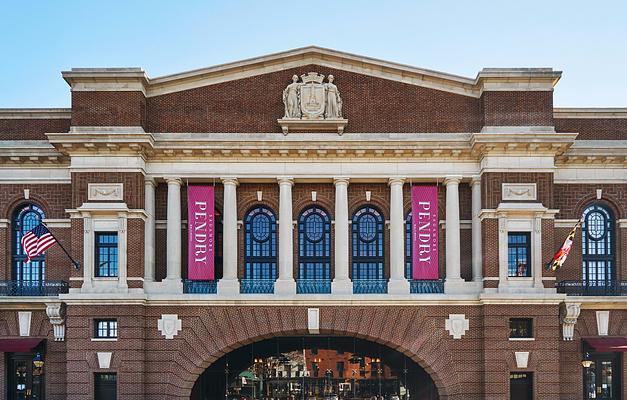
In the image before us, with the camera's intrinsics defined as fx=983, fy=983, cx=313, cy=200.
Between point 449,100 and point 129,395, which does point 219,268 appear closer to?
point 129,395

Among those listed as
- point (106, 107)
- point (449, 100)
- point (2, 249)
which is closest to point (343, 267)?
point (449, 100)

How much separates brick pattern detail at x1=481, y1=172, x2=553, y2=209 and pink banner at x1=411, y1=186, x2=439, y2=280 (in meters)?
2.46

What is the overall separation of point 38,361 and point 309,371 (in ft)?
39.8

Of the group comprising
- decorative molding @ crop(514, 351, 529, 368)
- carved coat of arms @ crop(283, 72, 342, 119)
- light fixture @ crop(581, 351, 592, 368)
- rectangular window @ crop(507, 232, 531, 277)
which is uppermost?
carved coat of arms @ crop(283, 72, 342, 119)

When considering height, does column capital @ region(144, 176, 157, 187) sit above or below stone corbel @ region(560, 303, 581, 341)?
above

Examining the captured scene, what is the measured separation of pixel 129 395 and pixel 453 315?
14.1 metres

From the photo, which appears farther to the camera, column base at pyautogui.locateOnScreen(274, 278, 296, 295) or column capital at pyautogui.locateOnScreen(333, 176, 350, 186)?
column capital at pyautogui.locateOnScreen(333, 176, 350, 186)

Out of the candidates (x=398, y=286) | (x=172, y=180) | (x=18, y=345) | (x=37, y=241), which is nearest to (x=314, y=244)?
(x=398, y=286)

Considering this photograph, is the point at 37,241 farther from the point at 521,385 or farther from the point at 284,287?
the point at 521,385

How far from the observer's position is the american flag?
134ft

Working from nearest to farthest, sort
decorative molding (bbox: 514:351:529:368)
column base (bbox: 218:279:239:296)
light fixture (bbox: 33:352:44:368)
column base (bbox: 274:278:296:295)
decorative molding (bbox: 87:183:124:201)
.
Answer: decorative molding (bbox: 514:351:529:368) < decorative molding (bbox: 87:183:124:201) < column base (bbox: 218:279:239:296) < column base (bbox: 274:278:296:295) < light fixture (bbox: 33:352:44:368)

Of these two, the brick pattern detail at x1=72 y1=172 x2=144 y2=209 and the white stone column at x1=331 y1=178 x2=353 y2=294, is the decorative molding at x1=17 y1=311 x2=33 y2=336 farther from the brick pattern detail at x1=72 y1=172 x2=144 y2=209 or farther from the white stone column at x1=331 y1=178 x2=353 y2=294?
the white stone column at x1=331 y1=178 x2=353 y2=294

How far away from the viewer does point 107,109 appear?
42406 millimetres

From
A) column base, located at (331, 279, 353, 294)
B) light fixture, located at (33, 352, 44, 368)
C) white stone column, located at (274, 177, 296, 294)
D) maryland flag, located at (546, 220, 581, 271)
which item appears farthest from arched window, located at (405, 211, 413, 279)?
light fixture, located at (33, 352, 44, 368)
